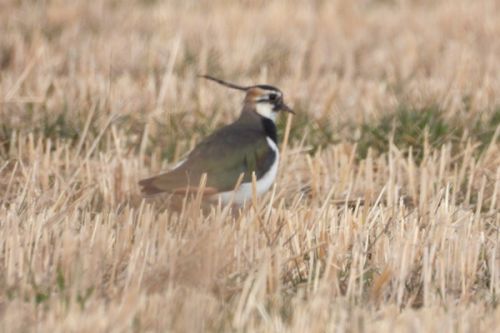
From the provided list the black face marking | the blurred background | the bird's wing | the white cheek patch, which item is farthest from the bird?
the blurred background

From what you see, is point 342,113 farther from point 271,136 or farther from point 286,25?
point 286,25

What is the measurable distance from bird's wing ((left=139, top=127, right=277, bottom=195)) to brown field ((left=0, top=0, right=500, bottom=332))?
0.49 ft

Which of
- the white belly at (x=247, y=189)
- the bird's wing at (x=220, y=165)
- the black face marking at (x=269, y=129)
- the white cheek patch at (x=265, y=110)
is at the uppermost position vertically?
the white cheek patch at (x=265, y=110)

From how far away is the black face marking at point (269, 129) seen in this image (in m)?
6.65

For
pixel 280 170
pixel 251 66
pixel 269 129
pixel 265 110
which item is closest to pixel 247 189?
pixel 269 129

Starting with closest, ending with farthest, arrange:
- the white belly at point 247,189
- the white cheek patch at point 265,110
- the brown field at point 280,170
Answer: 1. the brown field at point 280,170
2. the white belly at point 247,189
3. the white cheek patch at point 265,110

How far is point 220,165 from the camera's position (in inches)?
244

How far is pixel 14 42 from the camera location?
10.2m

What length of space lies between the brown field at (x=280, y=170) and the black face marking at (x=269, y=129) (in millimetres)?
115

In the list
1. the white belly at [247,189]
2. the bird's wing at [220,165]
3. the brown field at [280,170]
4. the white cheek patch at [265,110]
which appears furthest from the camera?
the white cheek patch at [265,110]

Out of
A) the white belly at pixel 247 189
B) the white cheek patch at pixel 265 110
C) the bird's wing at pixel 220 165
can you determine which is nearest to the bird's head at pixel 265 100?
the white cheek patch at pixel 265 110

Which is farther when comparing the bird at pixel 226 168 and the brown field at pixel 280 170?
the bird at pixel 226 168

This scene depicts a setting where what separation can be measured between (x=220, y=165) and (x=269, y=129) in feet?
2.02

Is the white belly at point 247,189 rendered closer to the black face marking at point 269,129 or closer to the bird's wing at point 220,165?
the bird's wing at point 220,165
